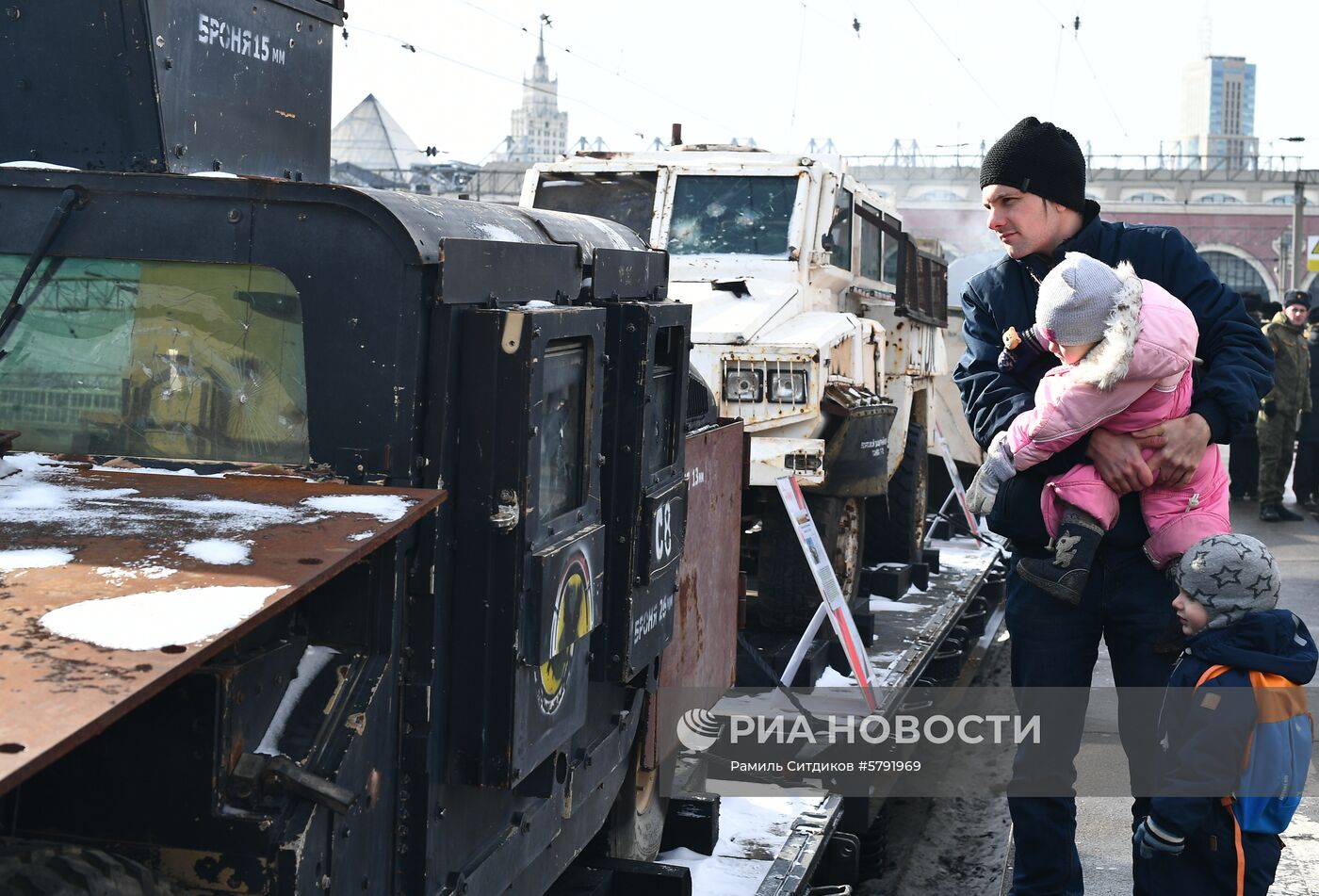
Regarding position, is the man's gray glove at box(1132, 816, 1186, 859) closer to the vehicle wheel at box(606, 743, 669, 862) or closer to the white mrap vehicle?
the vehicle wheel at box(606, 743, 669, 862)

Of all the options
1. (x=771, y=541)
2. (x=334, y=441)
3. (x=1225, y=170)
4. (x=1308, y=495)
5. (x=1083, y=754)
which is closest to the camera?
(x=334, y=441)

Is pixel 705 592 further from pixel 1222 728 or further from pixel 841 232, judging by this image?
pixel 841 232

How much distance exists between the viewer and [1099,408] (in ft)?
11.0

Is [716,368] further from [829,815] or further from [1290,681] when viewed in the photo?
[1290,681]

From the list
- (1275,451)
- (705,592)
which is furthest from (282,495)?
(1275,451)

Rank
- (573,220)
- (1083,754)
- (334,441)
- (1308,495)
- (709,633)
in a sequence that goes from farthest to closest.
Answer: (1308,495) < (1083,754) < (709,633) < (573,220) < (334,441)

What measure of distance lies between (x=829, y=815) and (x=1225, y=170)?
6740 cm

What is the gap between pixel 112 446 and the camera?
2828mm

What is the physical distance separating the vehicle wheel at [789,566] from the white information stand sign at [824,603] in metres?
0.65

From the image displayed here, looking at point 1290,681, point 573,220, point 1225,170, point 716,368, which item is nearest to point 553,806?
point 573,220

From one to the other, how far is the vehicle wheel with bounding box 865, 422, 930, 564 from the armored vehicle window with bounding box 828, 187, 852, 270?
136cm

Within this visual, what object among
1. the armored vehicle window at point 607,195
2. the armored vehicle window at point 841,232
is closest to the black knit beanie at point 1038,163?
the armored vehicle window at point 841,232

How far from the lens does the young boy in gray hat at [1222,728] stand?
3375 mm

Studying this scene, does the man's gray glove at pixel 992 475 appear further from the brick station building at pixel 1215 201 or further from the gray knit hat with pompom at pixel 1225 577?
the brick station building at pixel 1215 201
